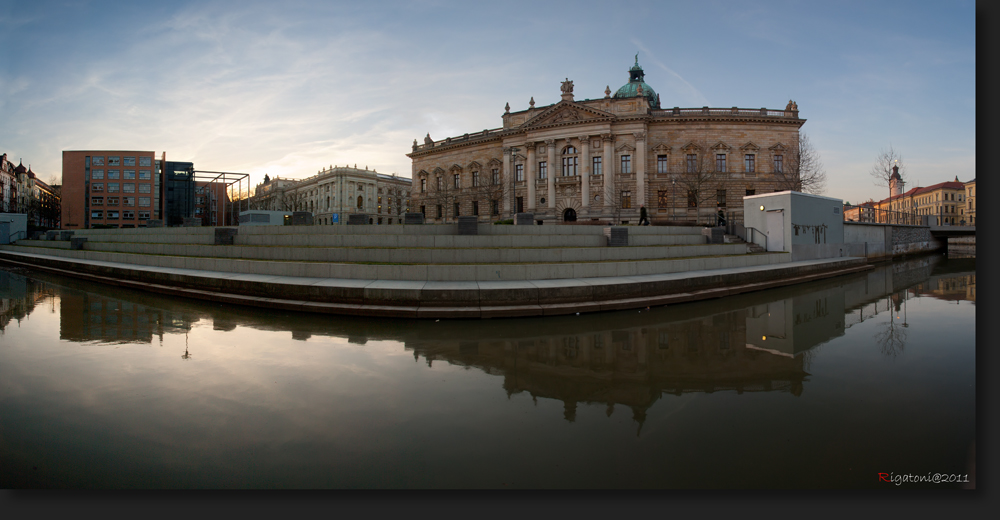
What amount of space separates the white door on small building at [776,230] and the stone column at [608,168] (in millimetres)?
25039

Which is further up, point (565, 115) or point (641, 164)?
point (565, 115)

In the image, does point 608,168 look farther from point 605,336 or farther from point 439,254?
point 605,336

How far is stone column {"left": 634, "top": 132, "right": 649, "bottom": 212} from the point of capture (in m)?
45.3

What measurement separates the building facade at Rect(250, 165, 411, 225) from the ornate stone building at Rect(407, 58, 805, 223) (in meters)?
37.7

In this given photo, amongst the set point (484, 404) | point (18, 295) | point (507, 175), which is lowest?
point (484, 404)

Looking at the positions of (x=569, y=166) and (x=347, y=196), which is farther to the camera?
(x=347, y=196)

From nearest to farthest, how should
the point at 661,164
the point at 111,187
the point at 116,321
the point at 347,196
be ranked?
1. the point at 116,321
2. the point at 661,164
3. the point at 111,187
4. the point at 347,196

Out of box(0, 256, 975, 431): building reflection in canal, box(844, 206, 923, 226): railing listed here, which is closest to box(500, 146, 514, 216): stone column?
box(844, 206, 923, 226): railing

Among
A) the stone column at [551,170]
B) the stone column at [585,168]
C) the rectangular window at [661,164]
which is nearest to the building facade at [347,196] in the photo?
the stone column at [551,170]

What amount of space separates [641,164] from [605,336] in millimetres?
42275

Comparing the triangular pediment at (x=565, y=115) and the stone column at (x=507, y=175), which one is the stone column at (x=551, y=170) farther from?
the stone column at (x=507, y=175)

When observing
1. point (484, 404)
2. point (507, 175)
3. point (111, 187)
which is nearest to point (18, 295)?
point (484, 404)

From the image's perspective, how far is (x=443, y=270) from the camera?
11375mm

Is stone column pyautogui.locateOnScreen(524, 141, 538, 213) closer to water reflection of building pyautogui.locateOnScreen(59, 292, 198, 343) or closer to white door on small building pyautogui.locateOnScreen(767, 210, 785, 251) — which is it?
white door on small building pyautogui.locateOnScreen(767, 210, 785, 251)
